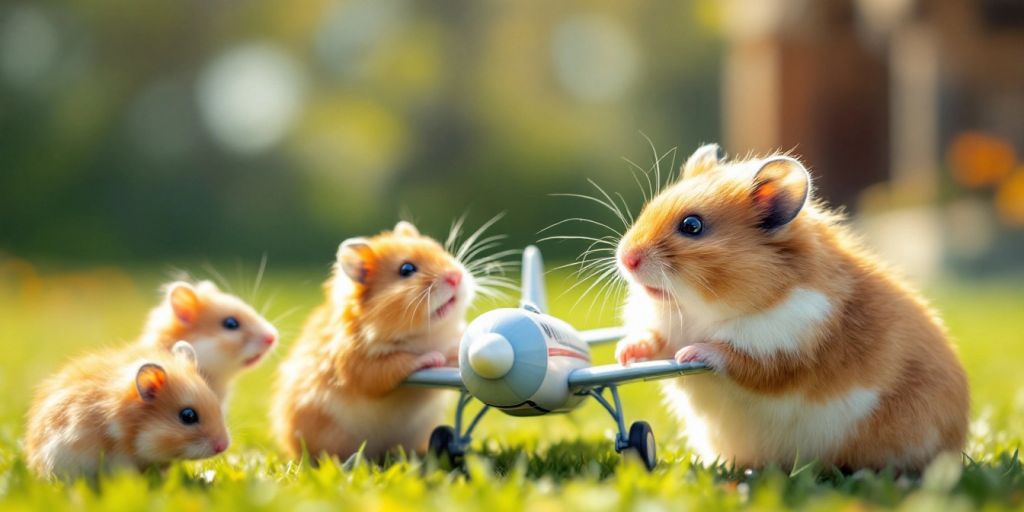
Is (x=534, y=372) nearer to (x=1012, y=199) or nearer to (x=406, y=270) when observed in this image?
(x=406, y=270)

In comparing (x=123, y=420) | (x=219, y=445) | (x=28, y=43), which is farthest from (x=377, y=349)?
(x=28, y=43)

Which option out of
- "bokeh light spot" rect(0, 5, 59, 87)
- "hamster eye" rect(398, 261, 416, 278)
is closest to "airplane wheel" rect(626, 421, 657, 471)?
"hamster eye" rect(398, 261, 416, 278)

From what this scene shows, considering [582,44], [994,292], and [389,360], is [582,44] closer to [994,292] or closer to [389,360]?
[994,292]

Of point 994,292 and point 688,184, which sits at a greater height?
point 688,184

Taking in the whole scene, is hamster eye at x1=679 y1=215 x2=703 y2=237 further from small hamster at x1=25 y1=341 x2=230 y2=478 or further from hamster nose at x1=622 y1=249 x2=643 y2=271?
small hamster at x1=25 y1=341 x2=230 y2=478

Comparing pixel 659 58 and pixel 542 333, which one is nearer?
pixel 542 333

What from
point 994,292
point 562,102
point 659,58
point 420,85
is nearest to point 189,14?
point 420,85
